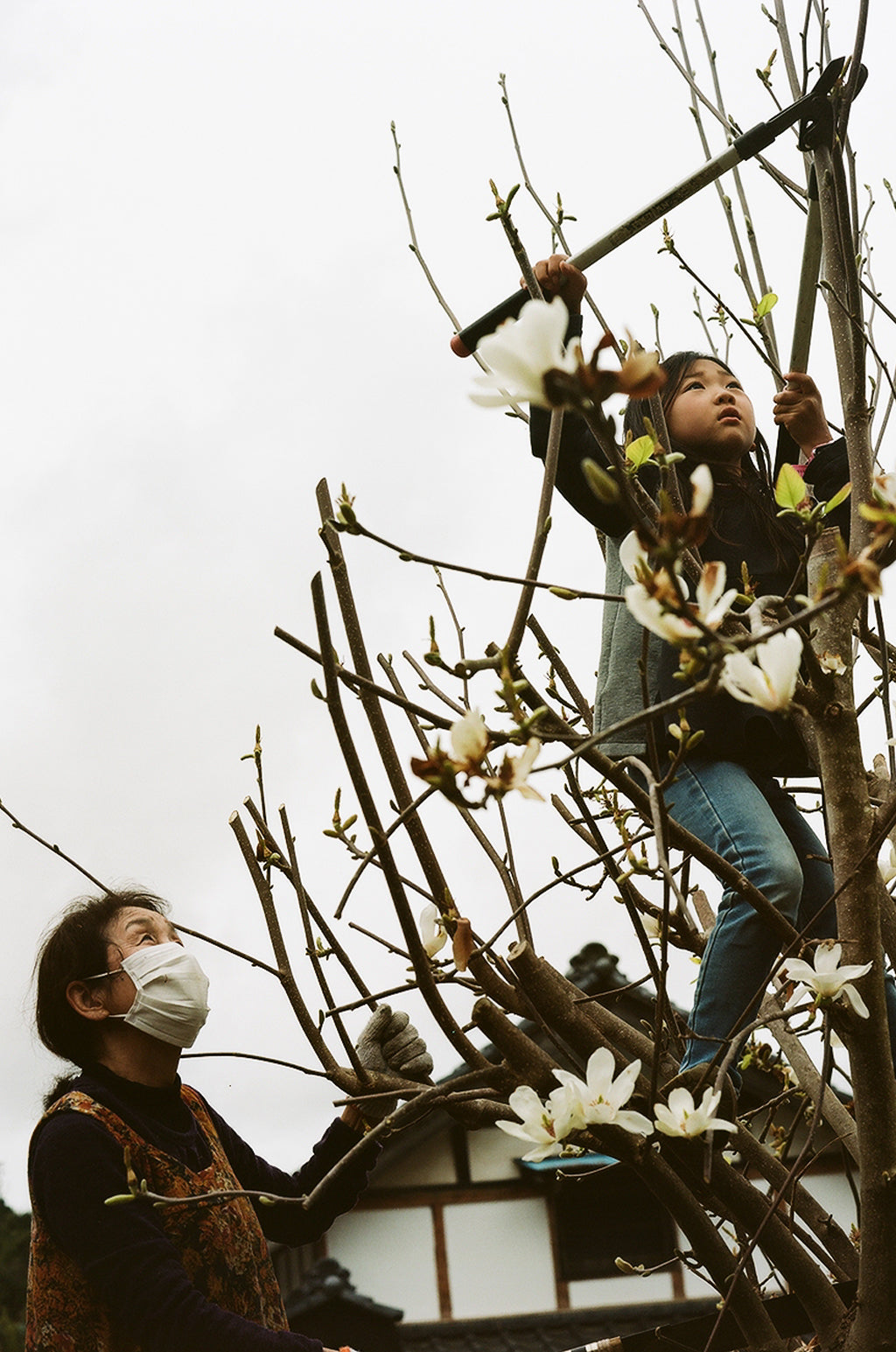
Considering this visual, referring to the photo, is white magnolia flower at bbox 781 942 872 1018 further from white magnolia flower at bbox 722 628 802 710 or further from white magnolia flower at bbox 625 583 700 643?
white magnolia flower at bbox 625 583 700 643

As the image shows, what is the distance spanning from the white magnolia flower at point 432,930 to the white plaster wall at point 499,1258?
722 cm

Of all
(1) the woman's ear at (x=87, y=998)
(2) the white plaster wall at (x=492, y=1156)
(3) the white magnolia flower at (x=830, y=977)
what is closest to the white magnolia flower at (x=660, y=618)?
(3) the white magnolia flower at (x=830, y=977)

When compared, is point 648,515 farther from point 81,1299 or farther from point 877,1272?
point 81,1299

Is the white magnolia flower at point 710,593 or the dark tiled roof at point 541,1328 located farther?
the dark tiled roof at point 541,1328

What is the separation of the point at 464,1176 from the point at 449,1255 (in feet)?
1.48

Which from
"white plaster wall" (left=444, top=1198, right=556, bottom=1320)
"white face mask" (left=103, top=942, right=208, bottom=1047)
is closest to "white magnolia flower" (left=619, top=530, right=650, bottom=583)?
"white face mask" (left=103, top=942, right=208, bottom=1047)

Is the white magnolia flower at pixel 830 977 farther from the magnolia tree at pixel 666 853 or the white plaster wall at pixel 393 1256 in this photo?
the white plaster wall at pixel 393 1256

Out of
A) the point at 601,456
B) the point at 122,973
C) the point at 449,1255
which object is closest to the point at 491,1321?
the point at 449,1255

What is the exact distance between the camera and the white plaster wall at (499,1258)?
8.03 metres

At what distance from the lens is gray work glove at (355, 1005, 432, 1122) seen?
2031 millimetres

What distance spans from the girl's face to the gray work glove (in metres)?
1.01

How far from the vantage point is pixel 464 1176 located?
324 inches

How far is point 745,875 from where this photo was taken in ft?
6.11

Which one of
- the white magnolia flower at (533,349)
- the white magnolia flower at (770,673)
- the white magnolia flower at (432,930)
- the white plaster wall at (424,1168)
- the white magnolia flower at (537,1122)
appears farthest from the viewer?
the white plaster wall at (424,1168)
